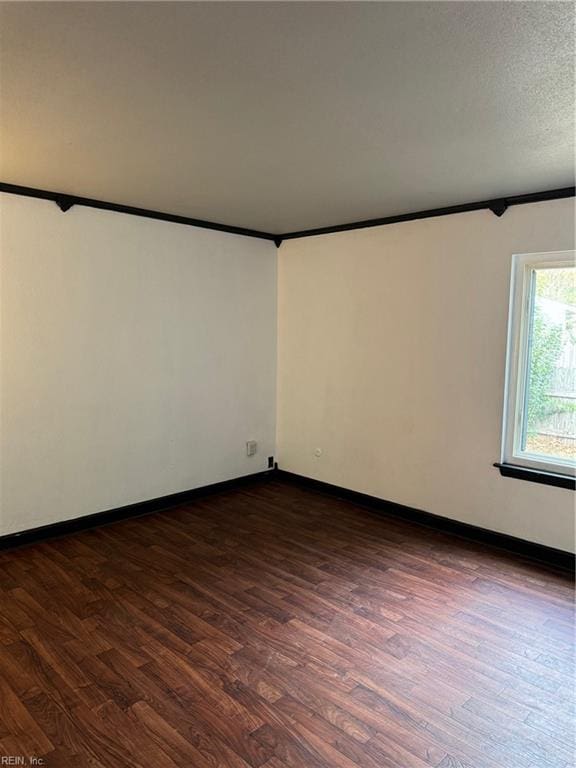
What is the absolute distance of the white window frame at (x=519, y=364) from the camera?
340 centimetres

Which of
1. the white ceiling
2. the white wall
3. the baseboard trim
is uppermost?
the white ceiling

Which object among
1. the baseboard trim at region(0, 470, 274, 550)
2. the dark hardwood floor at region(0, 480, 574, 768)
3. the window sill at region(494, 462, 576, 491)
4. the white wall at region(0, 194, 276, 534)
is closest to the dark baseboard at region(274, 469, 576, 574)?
the dark hardwood floor at region(0, 480, 574, 768)

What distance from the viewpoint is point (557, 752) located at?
6.09 ft

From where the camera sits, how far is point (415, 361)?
402cm

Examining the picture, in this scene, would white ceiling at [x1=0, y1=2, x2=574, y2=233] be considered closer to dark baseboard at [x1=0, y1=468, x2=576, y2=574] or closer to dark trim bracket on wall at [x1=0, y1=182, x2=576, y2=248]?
dark trim bracket on wall at [x1=0, y1=182, x2=576, y2=248]

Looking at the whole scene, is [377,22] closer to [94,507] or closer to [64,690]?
[64,690]

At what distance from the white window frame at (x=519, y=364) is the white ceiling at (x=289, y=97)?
19.8 inches

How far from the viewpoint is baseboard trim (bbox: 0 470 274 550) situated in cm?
352

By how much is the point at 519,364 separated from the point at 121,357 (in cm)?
295

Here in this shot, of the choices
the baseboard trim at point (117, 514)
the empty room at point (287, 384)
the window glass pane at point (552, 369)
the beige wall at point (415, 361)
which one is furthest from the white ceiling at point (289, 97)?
the baseboard trim at point (117, 514)

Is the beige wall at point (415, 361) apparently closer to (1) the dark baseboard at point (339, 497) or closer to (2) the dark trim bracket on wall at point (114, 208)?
(1) the dark baseboard at point (339, 497)

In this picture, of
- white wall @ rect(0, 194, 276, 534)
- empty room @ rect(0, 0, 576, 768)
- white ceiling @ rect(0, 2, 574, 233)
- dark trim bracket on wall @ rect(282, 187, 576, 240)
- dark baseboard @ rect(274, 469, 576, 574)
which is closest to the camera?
white ceiling @ rect(0, 2, 574, 233)

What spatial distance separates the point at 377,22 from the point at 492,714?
2534 millimetres

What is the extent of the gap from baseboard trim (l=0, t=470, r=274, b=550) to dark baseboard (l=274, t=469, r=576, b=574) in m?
0.68
